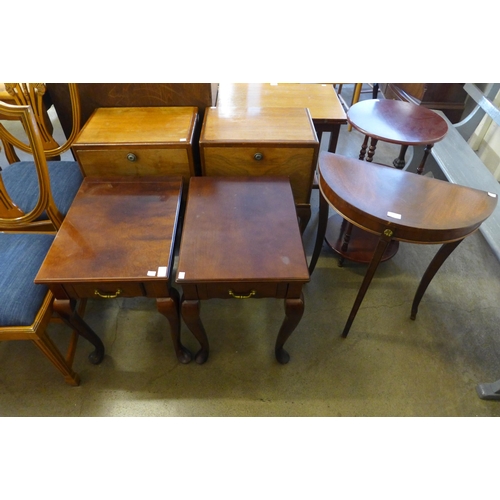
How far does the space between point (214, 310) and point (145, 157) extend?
75 centimetres

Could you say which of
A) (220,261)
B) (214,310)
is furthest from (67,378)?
(220,261)

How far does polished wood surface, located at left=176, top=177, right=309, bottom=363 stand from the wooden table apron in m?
0.07

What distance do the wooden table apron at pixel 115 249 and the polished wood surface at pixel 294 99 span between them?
2.01ft

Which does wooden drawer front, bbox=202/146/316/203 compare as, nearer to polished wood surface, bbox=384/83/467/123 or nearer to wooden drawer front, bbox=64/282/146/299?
wooden drawer front, bbox=64/282/146/299

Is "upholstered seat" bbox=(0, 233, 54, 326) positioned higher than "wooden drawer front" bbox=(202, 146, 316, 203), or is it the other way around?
"wooden drawer front" bbox=(202, 146, 316, 203)

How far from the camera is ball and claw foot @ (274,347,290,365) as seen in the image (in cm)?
132

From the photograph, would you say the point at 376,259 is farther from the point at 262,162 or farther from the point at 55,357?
the point at 55,357

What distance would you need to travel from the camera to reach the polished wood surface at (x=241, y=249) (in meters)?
0.99

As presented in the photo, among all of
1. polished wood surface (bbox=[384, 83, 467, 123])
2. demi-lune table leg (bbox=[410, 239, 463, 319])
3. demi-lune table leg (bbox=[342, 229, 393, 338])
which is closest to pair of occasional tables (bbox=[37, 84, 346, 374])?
demi-lune table leg (bbox=[342, 229, 393, 338])

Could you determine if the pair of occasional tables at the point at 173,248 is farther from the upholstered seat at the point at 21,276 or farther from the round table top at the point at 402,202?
the round table top at the point at 402,202

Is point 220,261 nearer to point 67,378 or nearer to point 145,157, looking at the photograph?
point 145,157

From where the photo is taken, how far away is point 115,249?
1.05 metres
